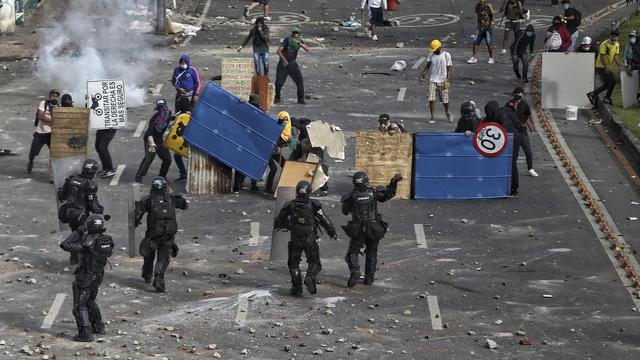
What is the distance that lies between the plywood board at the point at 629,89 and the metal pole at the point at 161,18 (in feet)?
42.0

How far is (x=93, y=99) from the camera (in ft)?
89.0

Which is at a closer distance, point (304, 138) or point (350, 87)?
point (304, 138)

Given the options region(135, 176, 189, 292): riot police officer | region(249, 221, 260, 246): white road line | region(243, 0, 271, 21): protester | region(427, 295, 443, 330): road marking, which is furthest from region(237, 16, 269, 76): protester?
region(427, 295, 443, 330): road marking

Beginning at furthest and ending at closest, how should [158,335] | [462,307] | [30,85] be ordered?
[30,85] → [462,307] → [158,335]

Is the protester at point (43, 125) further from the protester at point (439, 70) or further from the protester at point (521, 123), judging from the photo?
the protester at point (521, 123)

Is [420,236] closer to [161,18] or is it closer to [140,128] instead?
[140,128]

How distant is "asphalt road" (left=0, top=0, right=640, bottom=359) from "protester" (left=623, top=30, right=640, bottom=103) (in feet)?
8.27

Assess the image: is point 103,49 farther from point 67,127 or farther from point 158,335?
point 158,335

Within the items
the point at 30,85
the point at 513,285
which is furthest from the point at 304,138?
the point at 30,85

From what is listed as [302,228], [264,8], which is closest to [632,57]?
[264,8]

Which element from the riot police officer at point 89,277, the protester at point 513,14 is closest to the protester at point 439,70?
the protester at point 513,14

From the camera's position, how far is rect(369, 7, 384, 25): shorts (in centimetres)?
4047

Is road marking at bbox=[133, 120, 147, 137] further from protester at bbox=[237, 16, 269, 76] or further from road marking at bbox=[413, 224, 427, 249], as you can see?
road marking at bbox=[413, 224, 427, 249]

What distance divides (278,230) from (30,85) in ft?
49.9
